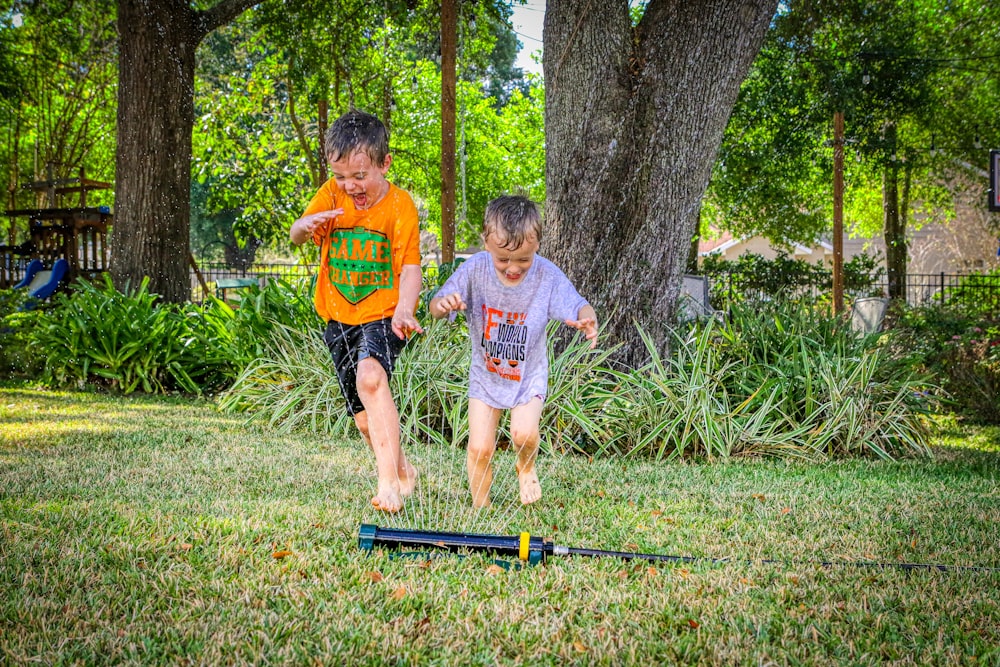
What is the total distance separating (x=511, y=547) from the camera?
2.71m

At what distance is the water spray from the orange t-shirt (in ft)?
3.23

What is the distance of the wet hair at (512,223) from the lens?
3066mm

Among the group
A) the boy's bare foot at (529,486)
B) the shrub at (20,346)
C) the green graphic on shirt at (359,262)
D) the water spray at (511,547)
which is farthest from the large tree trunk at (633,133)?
the shrub at (20,346)

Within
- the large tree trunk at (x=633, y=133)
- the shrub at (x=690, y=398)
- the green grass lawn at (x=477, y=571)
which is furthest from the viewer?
the large tree trunk at (x=633, y=133)

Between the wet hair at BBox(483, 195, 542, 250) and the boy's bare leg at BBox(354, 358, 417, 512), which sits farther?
the boy's bare leg at BBox(354, 358, 417, 512)

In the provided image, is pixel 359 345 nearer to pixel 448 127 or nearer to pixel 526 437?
pixel 526 437

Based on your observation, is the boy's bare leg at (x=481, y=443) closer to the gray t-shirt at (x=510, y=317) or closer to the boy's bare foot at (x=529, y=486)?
the gray t-shirt at (x=510, y=317)

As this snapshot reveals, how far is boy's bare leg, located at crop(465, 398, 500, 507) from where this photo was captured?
3.33 meters

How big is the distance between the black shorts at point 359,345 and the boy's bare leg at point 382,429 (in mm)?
44

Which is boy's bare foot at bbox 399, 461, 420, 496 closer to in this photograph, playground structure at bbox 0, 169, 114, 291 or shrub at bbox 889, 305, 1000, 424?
shrub at bbox 889, 305, 1000, 424

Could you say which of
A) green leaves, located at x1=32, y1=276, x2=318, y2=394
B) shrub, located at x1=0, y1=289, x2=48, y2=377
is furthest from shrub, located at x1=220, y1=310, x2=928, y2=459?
shrub, located at x1=0, y1=289, x2=48, y2=377

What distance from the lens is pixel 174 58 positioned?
850cm

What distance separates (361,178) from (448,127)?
422cm

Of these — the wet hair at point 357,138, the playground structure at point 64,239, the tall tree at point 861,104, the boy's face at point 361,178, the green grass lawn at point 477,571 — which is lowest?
the green grass lawn at point 477,571
